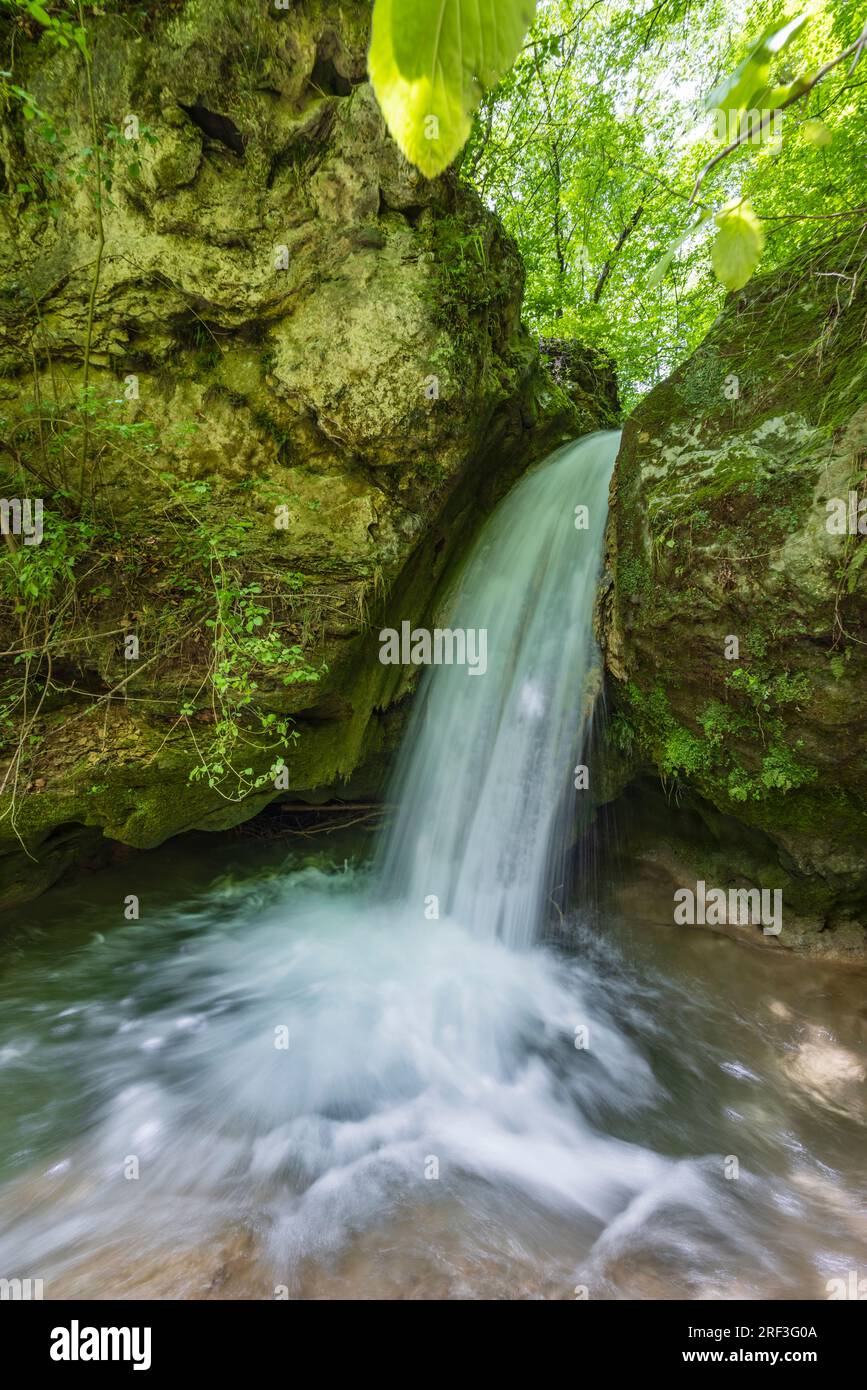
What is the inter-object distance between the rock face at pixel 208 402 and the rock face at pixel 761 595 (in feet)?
6.55

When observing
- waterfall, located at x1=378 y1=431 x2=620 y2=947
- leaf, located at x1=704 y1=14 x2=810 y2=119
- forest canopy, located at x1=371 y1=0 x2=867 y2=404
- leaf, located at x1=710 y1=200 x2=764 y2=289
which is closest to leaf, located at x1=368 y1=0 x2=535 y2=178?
leaf, located at x1=704 y1=14 x2=810 y2=119

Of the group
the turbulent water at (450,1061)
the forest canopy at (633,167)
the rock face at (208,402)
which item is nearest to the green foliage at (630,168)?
the forest canopy at (633,167)

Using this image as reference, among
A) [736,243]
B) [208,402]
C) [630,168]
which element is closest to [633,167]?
[630,168]

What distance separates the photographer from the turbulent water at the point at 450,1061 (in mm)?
2762

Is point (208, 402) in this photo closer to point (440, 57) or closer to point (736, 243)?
point (736, 243)

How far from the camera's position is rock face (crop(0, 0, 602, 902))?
4480mm

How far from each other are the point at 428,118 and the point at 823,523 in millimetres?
3999

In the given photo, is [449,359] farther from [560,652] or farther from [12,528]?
[12,528]

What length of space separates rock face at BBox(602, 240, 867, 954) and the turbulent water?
0.72 metres

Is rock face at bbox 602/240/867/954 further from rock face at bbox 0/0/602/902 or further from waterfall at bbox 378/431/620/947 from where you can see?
rock face at bbox 0/0/602/902

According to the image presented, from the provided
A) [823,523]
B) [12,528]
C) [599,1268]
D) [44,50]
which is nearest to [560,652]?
[823,523]

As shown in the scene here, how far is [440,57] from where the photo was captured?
55 cm

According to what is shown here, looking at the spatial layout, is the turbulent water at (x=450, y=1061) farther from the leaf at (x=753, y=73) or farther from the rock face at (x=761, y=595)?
the leaf at (x=753, y=73)

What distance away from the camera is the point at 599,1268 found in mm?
2705
